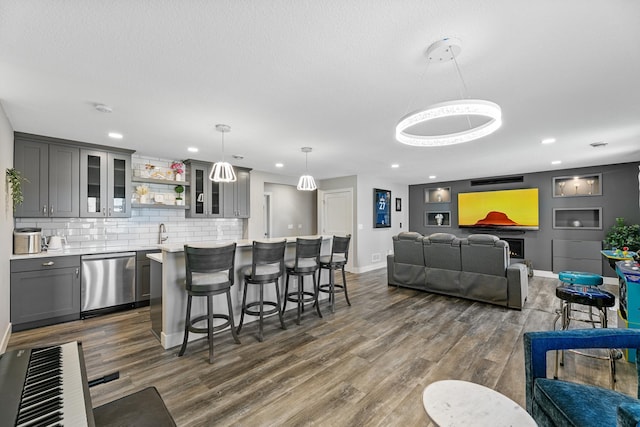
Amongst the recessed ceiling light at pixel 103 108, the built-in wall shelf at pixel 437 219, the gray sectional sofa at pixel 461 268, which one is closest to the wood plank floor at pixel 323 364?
the gray sectional sofa at pixel 461 268

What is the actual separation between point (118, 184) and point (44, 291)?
172 centimetres

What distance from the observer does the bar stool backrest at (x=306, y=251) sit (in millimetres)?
3600

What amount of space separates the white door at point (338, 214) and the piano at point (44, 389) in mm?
6085

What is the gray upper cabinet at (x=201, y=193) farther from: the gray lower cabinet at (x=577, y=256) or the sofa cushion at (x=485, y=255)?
the gray lower cabinet at (x=577, y=256)

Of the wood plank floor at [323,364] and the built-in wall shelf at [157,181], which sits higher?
the built-in wall shelf at [157,181]

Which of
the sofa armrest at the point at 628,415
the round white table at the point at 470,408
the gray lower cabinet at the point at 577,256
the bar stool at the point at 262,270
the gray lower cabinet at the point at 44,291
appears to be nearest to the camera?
the sofa armrest at the point at 628,415

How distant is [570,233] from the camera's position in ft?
20.5

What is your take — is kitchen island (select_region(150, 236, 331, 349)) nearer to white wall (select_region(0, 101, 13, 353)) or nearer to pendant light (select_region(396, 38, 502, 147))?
white wall (select_region(0, 101, 13, 353))

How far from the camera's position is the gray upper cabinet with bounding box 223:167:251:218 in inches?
219

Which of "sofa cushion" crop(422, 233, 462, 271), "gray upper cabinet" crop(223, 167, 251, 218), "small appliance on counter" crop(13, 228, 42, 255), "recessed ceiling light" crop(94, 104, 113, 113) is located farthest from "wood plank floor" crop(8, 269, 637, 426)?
"recessed ceiling light" crop(94, 104, 113, 113)

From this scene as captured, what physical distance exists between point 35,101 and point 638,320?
5744 mm

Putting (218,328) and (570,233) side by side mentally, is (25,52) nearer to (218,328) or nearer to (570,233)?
(218,328)

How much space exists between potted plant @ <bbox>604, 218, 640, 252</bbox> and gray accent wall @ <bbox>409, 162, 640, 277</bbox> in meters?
0.22

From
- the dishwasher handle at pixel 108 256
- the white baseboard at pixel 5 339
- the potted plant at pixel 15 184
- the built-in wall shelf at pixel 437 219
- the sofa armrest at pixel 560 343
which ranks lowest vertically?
the white baseboard at pixel 5 339
